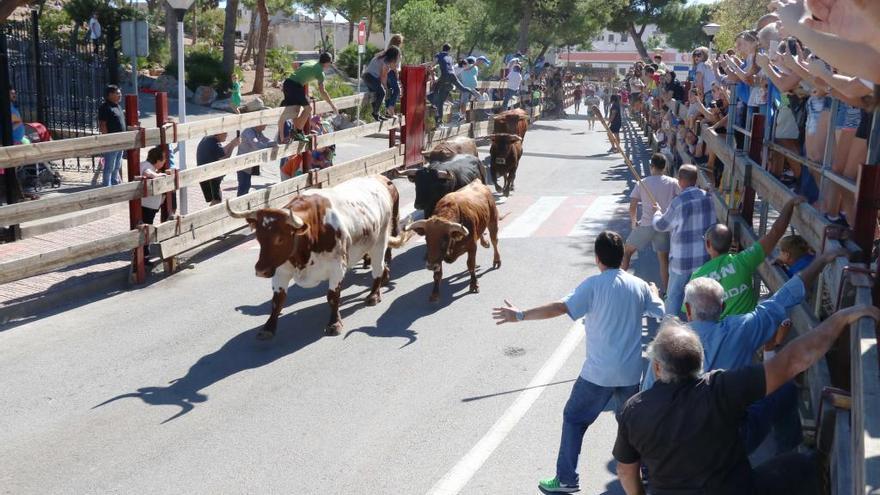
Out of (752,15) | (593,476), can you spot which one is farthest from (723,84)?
(752,15)

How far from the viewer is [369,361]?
909 cm

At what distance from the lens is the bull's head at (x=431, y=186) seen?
42.2 feet

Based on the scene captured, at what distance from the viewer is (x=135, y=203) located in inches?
457

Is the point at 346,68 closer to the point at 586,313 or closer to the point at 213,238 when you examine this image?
the point at 213,238

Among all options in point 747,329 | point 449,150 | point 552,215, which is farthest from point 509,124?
point 747,329

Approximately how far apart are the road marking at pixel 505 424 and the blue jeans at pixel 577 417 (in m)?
0.75

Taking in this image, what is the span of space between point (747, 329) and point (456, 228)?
5349 millimetres

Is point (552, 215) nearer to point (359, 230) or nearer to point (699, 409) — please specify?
point (359, 230)

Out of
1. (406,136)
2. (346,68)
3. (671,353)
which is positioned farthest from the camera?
(346,68)

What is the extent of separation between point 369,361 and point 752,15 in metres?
26.0

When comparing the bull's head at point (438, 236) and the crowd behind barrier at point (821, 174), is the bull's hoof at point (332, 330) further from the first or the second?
the crowd behind barrier at point (821, 174)

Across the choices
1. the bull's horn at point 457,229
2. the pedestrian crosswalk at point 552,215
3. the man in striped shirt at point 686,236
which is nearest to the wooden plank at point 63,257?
the pedestrian crosswalk at point 552,215

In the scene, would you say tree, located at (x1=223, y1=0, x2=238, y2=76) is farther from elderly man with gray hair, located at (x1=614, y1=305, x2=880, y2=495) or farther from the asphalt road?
elderly man with gray hair, located at (x1=614, y1=305, x2=880, y2=495)

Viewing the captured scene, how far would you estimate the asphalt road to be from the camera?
673cm
